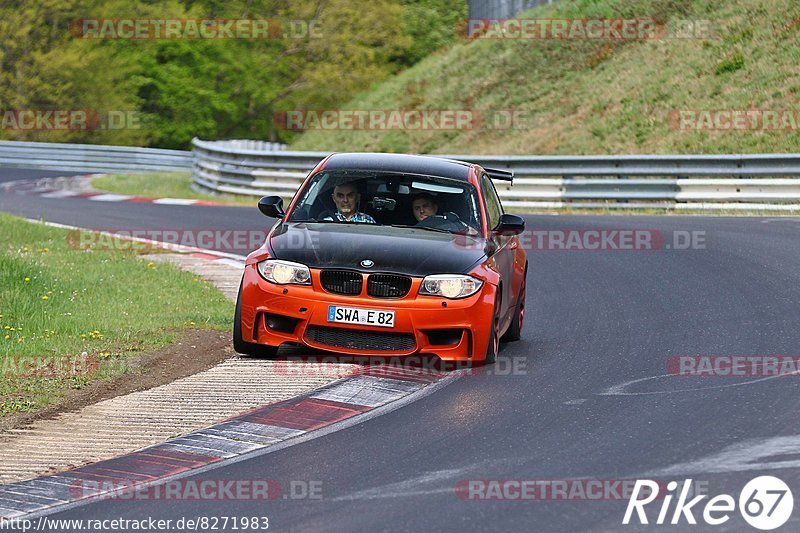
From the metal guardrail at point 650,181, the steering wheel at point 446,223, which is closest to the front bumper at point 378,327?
the steering wheel at point 446,223

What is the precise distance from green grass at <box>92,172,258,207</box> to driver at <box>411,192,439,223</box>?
49.6 feet

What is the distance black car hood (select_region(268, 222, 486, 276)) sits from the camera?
31.1 ft

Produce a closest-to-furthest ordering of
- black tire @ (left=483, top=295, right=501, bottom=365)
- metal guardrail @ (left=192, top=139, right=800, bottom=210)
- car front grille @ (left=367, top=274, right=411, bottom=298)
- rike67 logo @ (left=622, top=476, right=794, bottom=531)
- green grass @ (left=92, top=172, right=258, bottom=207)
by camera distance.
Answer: rike67 logo @ (left=622, top=476, right=794, bottom=531) → car front grille @ (left=367, top=274, right=411, bottom=298) → black tire @ (left=483, top=295, right=501, bottom=365) → metal guardrail @ (left=192, top=139, right=800, bottom=210) → green grass @ (left=92, top=172, right=258, bottom=207)

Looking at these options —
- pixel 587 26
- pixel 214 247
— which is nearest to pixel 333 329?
pixel 214 247

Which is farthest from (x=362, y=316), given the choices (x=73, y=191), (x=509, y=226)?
(x=73, y=191)

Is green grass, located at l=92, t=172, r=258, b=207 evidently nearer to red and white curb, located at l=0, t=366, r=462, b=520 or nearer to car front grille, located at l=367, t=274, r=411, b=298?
car front grille, located at l=367, t=274, r=411, b=298

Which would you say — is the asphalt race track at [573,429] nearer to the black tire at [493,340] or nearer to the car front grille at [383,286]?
the black tire at [493,340]

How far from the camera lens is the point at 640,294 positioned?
13.3 meters

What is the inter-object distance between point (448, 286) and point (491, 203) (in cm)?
189

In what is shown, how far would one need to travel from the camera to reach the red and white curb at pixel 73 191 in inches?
1041

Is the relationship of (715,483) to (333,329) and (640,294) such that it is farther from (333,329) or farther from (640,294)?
(640,294)

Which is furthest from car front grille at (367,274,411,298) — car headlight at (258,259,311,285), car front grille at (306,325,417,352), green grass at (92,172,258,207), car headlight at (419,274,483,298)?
green grass at (92,172,258,207)

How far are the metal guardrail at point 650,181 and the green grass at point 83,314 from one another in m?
10.0

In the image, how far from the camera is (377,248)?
964 centimetres
